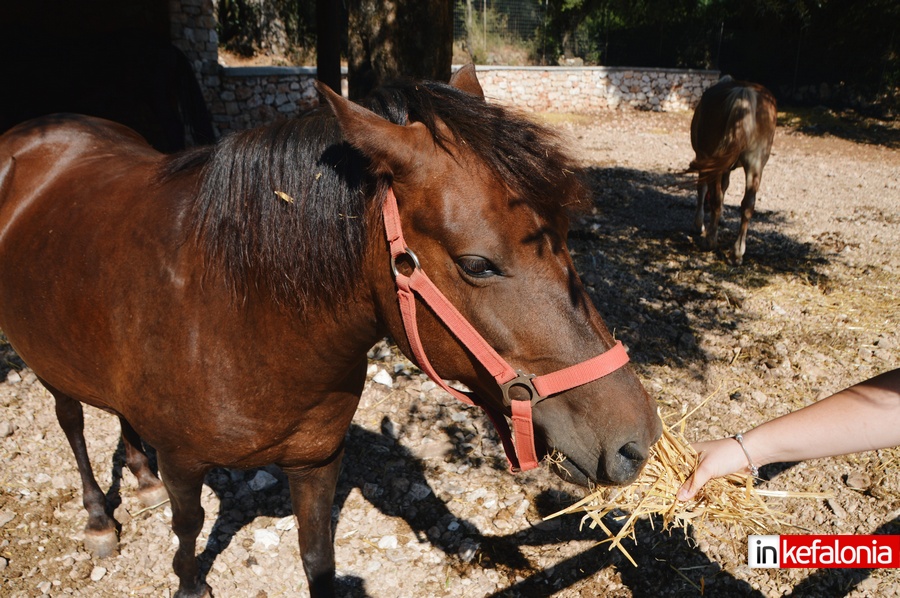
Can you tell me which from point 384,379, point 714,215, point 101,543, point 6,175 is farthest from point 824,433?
point 714,215

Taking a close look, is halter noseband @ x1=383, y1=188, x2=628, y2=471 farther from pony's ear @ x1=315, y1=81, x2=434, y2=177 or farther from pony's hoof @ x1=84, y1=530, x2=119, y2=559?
pony's hoof @ x1=84, y1=530, x2=119, y2=559

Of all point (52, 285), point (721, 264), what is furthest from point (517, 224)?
point (721, 264)

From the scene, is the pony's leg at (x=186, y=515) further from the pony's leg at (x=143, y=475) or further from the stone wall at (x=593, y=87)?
the stone wall at (x=593, y=87)

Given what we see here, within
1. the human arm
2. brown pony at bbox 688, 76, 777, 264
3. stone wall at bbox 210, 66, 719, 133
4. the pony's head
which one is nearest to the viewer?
the pony's head

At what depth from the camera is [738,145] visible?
7242mm

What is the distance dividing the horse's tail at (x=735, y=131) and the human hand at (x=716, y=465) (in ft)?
19.4

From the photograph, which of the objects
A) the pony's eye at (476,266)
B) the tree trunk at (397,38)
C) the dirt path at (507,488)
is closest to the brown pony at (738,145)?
the dirt path at (507,488)

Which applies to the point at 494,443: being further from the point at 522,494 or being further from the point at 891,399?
the point at 891,399

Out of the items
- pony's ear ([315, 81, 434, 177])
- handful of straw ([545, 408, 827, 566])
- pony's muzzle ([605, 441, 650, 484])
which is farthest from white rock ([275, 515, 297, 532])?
pony's ear ([315, 81, 434, 177])

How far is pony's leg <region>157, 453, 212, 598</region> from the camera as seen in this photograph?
2256 mm

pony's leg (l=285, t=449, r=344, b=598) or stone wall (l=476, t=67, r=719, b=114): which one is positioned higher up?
stone wall (l=476, t=67, r=719, b=114)

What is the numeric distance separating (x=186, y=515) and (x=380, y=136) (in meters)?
1.87

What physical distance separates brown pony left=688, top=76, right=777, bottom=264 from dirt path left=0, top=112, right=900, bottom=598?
102 cm

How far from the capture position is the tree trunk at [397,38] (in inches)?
184
